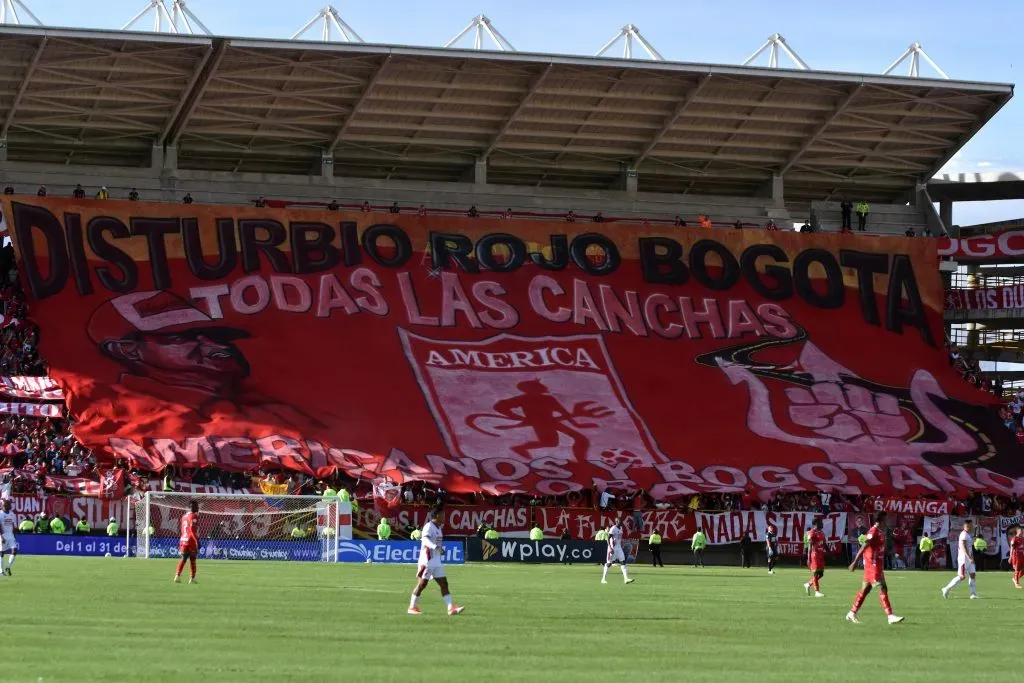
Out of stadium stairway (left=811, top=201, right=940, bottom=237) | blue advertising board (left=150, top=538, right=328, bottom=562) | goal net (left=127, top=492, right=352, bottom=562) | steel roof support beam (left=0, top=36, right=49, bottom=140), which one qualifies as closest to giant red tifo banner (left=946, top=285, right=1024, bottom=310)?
stadium stairway (left=811, top=201, right=940, bottom=237)

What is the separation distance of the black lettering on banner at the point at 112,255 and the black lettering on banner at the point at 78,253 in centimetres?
33

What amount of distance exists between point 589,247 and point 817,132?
12.4m

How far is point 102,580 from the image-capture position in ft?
107

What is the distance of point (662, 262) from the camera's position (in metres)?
67.2

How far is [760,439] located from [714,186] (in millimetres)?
19488

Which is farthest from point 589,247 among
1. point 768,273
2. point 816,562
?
point 816,562

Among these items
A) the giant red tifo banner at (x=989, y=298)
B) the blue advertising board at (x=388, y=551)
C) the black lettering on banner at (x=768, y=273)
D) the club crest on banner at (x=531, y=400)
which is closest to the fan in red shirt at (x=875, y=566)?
the blue advertising board at (x=388, y=551)

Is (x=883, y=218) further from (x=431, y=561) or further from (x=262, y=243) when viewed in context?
(x=431, y=561)

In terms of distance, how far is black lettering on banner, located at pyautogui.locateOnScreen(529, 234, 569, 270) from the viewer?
65812 millimetres

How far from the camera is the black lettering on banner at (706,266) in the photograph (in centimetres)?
6712

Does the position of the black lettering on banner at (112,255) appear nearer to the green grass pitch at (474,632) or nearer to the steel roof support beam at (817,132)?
the green grass pitch at (474,632)

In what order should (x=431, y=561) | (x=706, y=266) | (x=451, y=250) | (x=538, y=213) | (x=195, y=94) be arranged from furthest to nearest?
(x=538, y=213) → (x=706, y=266) → (x=451, y=250) → (x=195, y=94) → (x=431, y=561)

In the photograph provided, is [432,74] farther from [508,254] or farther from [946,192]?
[946,192]

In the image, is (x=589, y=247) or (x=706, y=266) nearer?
(x=589, y=247)
